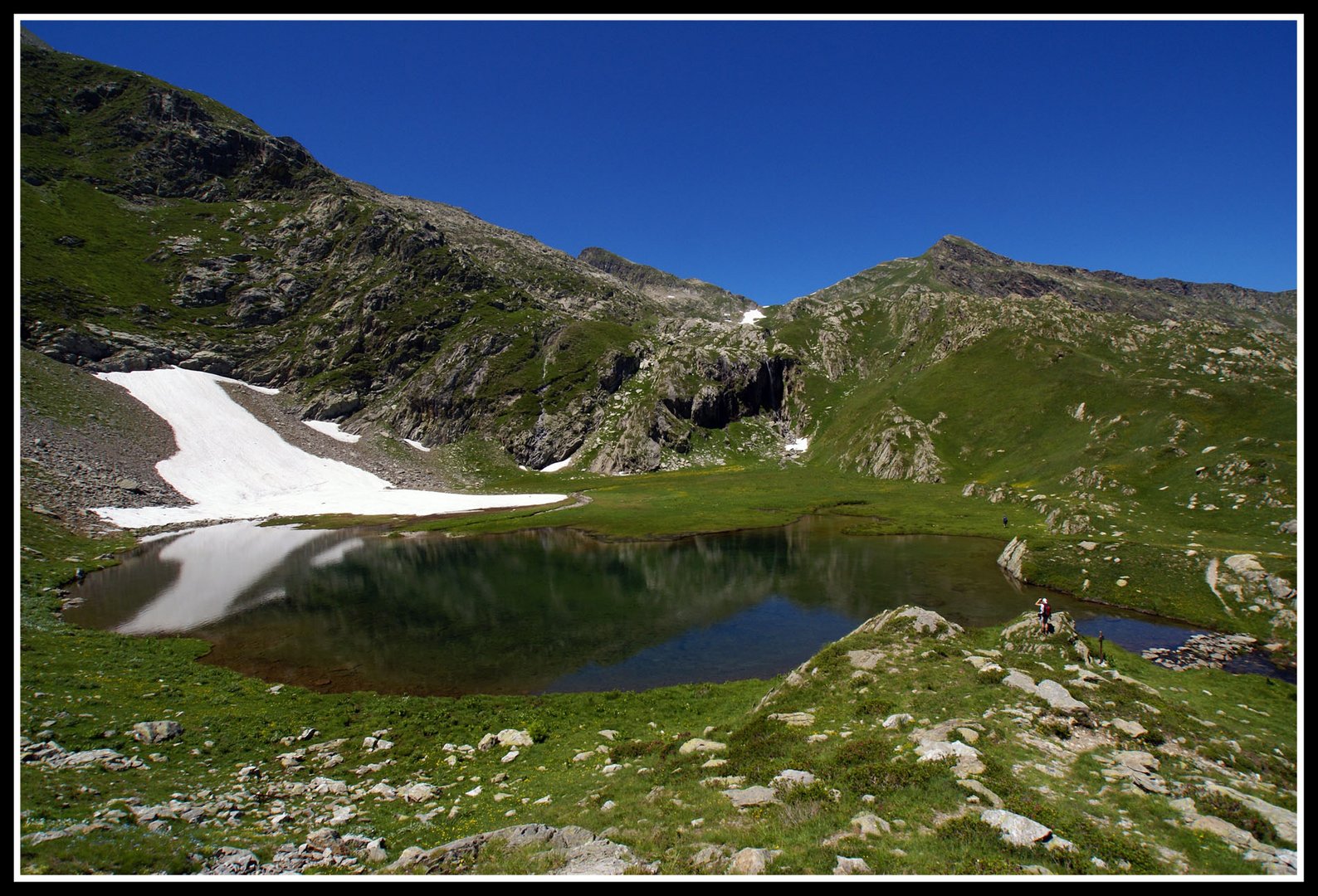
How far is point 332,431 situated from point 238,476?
194ft

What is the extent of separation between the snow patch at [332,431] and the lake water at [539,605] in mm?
108653

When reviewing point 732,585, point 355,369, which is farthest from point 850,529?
point 355,369

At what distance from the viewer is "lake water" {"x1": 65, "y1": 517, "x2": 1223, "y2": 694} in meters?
31.7

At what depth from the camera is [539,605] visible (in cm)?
4525

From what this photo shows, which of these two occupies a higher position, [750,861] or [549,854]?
[750,861]

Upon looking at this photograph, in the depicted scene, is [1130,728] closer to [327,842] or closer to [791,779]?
[791,779]

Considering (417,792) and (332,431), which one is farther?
(332,431)

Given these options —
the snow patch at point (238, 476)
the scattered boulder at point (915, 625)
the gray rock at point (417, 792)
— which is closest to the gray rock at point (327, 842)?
the gray rock at point (417, 792)

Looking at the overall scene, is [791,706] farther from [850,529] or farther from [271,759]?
[850,529]

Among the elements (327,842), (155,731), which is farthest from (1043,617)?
(155,731)

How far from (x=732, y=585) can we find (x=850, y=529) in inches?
1365

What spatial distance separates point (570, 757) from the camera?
61.9 ft

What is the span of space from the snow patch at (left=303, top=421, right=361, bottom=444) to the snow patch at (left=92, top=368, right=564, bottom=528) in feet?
60.9

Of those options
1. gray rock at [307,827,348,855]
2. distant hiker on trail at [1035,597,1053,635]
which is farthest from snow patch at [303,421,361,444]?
distant hiker on trail at [1035,597,1053,635]
